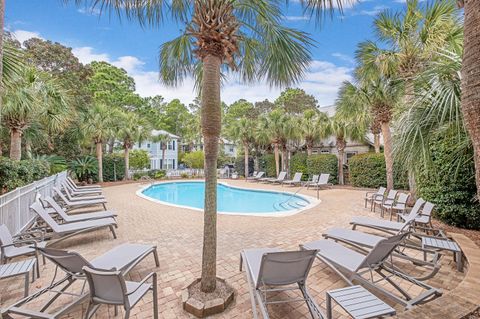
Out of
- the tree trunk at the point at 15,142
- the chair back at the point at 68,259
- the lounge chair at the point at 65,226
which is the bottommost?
the lounge chair at the point at 65,226

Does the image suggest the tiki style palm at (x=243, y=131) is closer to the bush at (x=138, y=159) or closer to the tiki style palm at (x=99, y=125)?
the tiki style palm at (x=99, y=125)

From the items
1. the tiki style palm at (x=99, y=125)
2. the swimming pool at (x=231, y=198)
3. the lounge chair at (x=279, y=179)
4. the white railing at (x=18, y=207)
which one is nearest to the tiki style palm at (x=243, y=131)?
the lounge chair at (x=279, y=179)

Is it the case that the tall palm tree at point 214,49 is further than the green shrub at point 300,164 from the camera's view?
No

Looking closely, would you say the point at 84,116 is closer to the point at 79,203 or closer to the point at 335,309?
the point at 79,203

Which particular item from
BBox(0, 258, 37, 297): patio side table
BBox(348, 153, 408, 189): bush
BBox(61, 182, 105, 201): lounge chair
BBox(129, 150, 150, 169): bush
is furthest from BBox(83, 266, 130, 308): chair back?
BBox(129, 150, 150, 169): bush

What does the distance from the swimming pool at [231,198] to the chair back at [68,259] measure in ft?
22.4

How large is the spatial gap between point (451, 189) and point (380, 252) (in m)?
5.08

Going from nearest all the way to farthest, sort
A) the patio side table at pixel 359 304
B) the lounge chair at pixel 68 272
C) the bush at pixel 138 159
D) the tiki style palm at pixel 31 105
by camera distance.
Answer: the patio side table at pixel 359 304 → the lounge chair at pixel 68 272 → the tiki style palm at pixel 31 105 → the bush at pixel 138 159

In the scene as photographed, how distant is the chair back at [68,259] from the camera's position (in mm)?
3020

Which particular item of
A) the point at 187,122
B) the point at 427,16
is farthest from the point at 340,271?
the point at 187,122

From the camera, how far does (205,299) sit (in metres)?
3.32

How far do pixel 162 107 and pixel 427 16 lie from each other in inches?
1693

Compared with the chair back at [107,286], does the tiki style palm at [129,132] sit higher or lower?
higher

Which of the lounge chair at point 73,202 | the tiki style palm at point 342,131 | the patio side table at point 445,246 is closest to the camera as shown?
the patio side table at point 445,246
